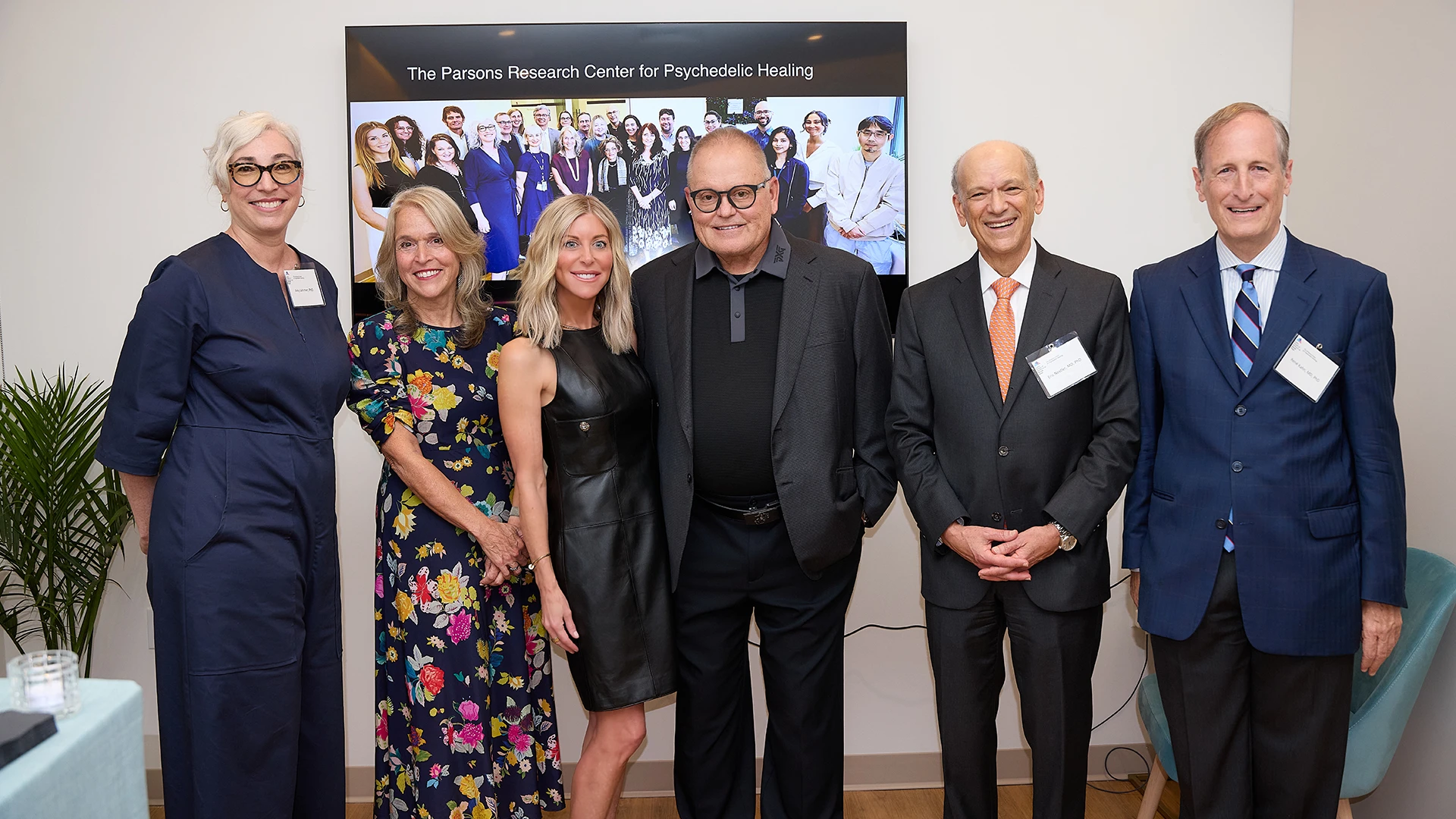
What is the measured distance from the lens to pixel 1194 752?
2.38 metres

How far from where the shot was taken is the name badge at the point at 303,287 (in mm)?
2332

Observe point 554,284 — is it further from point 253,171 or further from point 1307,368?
point 1307,368

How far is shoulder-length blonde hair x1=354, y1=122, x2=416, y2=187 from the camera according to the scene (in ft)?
11.0

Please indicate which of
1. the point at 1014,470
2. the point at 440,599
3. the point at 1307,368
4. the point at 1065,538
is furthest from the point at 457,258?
the point at 1307,368

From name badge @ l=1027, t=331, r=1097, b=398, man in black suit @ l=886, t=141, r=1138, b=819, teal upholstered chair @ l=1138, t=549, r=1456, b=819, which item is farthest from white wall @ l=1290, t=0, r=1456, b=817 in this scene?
name badge @ l=1027, t=331, r=1097, b=398

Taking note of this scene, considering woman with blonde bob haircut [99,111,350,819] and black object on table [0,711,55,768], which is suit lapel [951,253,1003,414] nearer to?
woman with blonde bob haircut [99,111,350,819]

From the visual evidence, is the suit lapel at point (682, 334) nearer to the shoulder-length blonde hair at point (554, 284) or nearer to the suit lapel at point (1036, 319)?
the shoulder-length blonde hair at point (554, 284)

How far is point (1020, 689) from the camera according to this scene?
245 centimetres

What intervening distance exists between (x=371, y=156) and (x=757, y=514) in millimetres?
1923

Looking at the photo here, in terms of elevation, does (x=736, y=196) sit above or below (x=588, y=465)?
above

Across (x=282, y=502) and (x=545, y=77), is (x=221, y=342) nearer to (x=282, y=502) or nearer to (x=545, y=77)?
(x=282, y=502)

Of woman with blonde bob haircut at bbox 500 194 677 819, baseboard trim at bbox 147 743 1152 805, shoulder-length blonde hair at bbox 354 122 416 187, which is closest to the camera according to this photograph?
woman with blonde bob haircut at bbox 500 194 677 819

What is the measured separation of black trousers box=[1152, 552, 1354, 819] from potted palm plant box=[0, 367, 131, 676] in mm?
3125

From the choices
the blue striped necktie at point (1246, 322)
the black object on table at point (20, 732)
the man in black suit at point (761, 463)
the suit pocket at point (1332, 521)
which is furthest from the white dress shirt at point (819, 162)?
the black object on table at point (20, 732)
